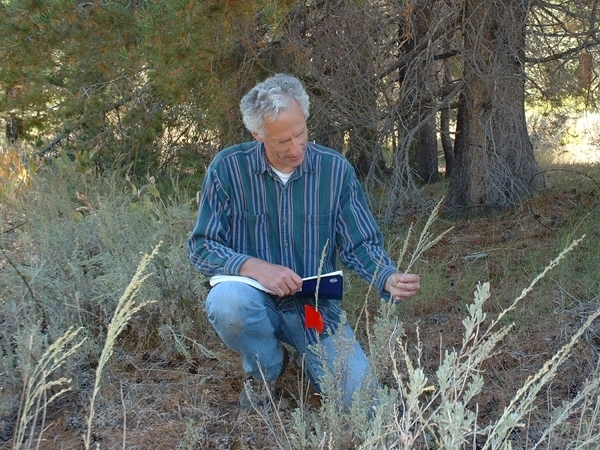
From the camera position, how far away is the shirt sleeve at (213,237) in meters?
2.85

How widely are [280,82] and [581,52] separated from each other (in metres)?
3.04

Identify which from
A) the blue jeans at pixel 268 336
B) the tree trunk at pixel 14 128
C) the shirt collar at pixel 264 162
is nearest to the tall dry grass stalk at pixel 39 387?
the blue jeans at pixel 268 336

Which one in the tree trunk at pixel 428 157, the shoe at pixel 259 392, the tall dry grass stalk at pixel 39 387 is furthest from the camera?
the tree trunk at pixel 428 157

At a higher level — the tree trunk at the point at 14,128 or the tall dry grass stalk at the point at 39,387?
the tree trunk at the point at 14,128

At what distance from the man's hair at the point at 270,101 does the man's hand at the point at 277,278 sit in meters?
0.53

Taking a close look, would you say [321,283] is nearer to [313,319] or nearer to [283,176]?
[313,319]

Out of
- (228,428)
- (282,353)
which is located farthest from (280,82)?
(228,428)

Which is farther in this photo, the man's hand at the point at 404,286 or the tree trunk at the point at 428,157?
the tree trunk at the point at 428,157

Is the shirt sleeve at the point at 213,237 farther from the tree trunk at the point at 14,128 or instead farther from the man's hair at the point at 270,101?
the tree trunk at the point at 14,128

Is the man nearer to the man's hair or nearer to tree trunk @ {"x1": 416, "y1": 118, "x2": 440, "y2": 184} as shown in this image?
the man's hair

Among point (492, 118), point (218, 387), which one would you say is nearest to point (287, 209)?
point (218, 387)

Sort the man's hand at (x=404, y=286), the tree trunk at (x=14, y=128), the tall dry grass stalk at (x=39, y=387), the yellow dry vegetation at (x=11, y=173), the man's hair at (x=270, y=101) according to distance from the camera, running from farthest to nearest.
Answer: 1. the tree trunk at (x=14, y=128)
2. the yellow dry vegetation at (x=11, y=173)
3. the man's hair at (x=270, y=101)
4. the man's hand at (x=404, y=286)
5. the tall dry grass stalk at (x=39, y=387)

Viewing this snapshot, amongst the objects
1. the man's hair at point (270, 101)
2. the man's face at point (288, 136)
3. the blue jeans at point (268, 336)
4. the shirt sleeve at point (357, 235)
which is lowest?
the blue jeans at point (268, 336)

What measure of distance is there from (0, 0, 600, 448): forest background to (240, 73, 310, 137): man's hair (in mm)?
692
